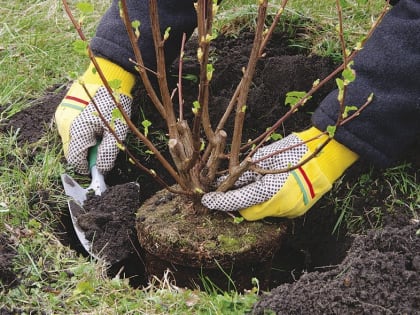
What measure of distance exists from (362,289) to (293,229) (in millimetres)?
813

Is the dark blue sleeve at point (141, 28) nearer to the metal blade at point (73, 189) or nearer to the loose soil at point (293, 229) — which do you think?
the loose soil at point (293, 229)

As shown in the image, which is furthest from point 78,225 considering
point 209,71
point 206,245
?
point 209,71

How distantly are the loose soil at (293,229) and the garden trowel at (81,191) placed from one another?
37mm

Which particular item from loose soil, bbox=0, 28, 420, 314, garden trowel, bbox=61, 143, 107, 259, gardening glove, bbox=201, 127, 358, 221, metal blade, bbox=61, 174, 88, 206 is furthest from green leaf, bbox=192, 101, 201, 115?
metal blade, bbox=61, 174, 88, 206

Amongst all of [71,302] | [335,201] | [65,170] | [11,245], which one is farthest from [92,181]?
[335,201]

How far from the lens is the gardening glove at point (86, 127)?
2635mm

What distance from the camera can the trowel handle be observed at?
269 centimetres

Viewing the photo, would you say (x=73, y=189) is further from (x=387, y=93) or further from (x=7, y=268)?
(x=387, y=93)

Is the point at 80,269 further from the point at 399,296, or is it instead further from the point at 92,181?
the point at 399,296

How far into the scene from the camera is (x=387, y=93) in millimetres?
2311

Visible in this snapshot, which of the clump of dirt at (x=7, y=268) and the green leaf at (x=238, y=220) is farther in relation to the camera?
the green leaf at (x=238, y=220)

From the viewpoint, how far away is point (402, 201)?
2453mm

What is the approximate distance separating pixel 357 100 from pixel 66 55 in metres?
1.62

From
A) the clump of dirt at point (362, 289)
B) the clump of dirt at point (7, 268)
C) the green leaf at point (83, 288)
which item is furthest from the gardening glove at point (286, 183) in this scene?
the clump of dirt at point (7, 268)
